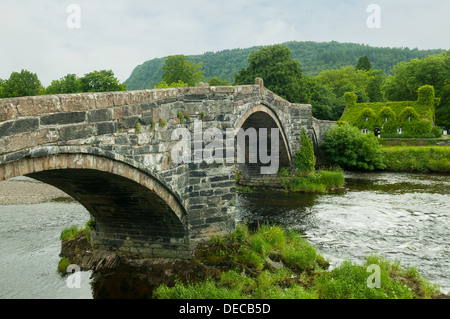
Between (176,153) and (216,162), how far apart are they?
4.76 feet

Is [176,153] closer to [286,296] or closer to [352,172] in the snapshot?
[286,296]

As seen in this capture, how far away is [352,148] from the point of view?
27.1 m

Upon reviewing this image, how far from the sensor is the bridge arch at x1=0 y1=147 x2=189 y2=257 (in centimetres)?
644

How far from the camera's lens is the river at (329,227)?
9914 millimetres

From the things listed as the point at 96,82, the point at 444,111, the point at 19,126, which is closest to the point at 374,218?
the point at 19,126

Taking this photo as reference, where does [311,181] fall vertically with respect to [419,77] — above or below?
below

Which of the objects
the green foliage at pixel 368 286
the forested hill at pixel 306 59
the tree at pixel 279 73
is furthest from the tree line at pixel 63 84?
the forested hill at pixel 306 59

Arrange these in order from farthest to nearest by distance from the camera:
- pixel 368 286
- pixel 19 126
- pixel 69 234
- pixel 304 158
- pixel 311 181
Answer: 1. pixel 304 158
2. pixel 311 181
3. pixel 69 234
4. pixel 368 286
5. pixel 19 126

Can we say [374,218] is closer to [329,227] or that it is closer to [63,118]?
[329,227]

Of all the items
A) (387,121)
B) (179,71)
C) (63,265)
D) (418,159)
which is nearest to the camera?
(63,265)

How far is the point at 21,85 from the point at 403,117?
41.0 meters

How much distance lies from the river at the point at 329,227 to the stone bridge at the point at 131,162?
6.58ft

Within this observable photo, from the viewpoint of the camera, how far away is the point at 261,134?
848 inches

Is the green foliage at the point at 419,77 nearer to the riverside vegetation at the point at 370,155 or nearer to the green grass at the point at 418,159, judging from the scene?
the green grass at the point at 418,159
